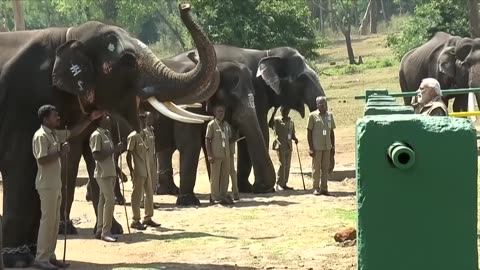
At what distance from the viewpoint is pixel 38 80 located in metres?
9.23

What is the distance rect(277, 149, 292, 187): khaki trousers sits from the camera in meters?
16.5

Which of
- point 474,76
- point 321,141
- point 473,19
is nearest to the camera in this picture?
point 321,141

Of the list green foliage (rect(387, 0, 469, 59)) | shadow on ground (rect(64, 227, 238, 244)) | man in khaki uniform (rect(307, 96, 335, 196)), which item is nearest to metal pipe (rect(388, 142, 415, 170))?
shadow on ground (rect(64, 227, 238, 244))

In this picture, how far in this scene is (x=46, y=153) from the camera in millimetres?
8688

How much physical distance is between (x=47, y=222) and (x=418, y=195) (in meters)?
5.93

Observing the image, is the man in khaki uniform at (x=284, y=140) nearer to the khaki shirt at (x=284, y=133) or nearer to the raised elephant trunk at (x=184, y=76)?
the khaki shirt at (x=284, y=133)

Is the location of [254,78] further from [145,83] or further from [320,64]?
[320,64]

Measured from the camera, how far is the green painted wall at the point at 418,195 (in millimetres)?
3404

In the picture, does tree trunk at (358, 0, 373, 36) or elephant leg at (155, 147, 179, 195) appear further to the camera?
tree trunk at (358, 0, 373, 36)

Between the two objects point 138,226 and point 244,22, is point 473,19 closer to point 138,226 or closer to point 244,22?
point 244,22

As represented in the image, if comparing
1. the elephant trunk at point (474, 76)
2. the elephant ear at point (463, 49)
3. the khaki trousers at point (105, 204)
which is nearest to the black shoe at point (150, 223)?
A: the khaki trousers at point (105, 204)

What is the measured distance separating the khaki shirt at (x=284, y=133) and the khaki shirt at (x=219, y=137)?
6.75ft

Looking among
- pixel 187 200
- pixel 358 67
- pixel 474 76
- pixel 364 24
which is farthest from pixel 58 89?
pixel 364 24

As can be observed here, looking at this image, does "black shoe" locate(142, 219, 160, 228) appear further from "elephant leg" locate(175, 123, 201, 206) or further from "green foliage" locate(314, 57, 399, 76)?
"green foliage" locate(314, 57, 399, 76)
